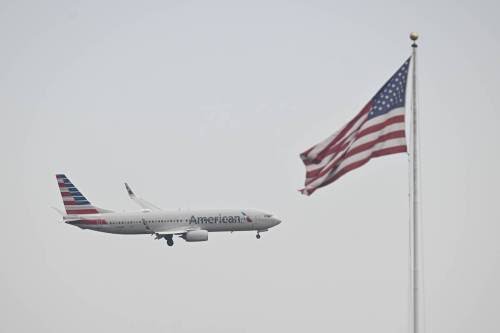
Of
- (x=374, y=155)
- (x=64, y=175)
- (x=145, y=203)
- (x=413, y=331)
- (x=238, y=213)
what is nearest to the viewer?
(x=413, y=331)

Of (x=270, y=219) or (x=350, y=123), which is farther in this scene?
(x=270, y=219)

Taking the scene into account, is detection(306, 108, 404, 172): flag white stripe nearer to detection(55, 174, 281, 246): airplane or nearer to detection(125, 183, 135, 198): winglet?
detection(55, 174, 281, 246): airplane

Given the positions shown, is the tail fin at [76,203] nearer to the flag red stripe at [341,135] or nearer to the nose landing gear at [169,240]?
the nose landing gear at [169,240]

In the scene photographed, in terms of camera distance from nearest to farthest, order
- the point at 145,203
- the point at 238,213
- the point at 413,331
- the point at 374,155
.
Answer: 1. the point at 413,331
2. the point at 374,155
3. the point at 238,213
4. the point at 145,203

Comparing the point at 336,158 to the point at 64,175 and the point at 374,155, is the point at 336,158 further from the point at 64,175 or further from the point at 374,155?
the point at 64,175

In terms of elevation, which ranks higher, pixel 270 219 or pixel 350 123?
pixel 270 219

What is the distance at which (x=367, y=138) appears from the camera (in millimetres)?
42000

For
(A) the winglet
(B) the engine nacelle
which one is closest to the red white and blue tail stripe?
(B) the engine nacelle

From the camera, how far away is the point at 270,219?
135m

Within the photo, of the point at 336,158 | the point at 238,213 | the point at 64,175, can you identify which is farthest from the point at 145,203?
the point at 336,158

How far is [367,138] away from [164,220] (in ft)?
316

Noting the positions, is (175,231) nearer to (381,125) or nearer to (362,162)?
(362,162)

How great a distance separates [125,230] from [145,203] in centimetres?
1817

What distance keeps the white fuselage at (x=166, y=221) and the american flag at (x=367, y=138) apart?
90112 millimetres
